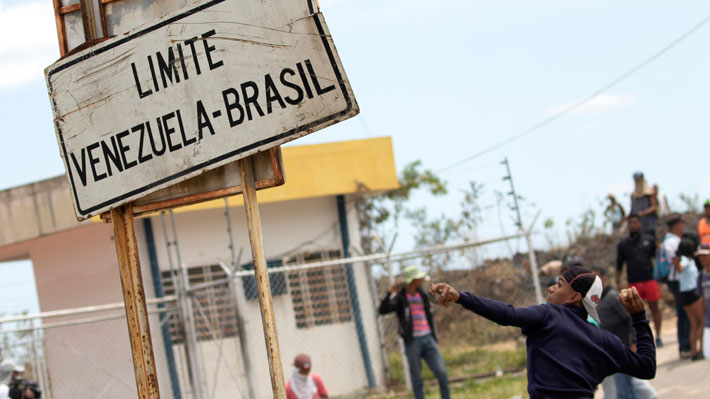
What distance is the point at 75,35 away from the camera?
387 cm

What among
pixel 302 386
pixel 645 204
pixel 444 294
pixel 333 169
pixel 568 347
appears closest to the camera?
pixel 444 294

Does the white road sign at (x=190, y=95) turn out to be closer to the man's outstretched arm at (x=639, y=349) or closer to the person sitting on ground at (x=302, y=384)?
the man's outstretched arm at (x=639, y=349)

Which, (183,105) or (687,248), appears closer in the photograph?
(183,105)

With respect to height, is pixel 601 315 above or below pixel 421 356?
above

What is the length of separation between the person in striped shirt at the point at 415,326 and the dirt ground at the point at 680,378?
2.12 m

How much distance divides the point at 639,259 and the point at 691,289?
124cm

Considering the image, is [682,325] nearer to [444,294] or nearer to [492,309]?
[492,309]

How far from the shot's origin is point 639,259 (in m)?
11.3

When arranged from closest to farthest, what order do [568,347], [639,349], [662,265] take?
1. [568,347]
2. [639,349]
3. [662,265]

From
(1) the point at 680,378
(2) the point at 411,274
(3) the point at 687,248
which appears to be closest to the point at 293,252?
(2) the point at 411,274

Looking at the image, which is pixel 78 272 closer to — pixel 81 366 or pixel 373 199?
pixel 81 366

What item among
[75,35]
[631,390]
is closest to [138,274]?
[75,35]

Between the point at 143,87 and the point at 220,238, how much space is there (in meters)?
10.1

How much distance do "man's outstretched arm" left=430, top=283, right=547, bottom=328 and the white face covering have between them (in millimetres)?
5171
